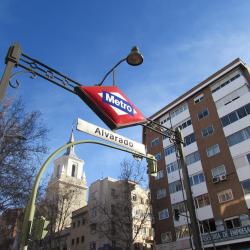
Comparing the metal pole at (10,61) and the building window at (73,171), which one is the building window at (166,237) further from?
the building window at (73,171)

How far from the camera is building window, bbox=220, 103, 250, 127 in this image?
3005 centimetres

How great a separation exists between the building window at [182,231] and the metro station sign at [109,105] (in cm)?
2705

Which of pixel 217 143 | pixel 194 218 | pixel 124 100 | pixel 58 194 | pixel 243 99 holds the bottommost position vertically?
pixel 194 218

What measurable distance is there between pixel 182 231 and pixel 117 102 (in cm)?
2812

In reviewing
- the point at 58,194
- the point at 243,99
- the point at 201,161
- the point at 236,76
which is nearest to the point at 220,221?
the point at 201,161

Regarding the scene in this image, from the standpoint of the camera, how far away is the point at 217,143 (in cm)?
3181

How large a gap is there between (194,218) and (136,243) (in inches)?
1496

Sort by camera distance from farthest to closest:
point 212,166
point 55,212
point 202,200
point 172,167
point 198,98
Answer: point 198,98
point 172,167
point 55,212
point 212,166
point 202,200

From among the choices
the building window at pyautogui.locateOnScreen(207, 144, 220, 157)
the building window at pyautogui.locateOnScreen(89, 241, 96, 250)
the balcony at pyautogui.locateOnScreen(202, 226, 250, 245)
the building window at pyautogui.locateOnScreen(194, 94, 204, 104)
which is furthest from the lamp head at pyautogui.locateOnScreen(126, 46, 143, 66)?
the building window at pyautogui.locateOnScreen(89, 241, 96, 250)

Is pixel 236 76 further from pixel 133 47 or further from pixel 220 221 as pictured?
pixel 133 47

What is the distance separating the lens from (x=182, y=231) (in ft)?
104

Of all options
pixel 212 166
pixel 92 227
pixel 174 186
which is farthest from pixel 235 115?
pixel 92 227

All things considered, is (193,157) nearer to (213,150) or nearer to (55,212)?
(213,150)

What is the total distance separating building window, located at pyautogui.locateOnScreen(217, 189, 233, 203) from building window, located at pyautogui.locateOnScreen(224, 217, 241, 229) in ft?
6.31
